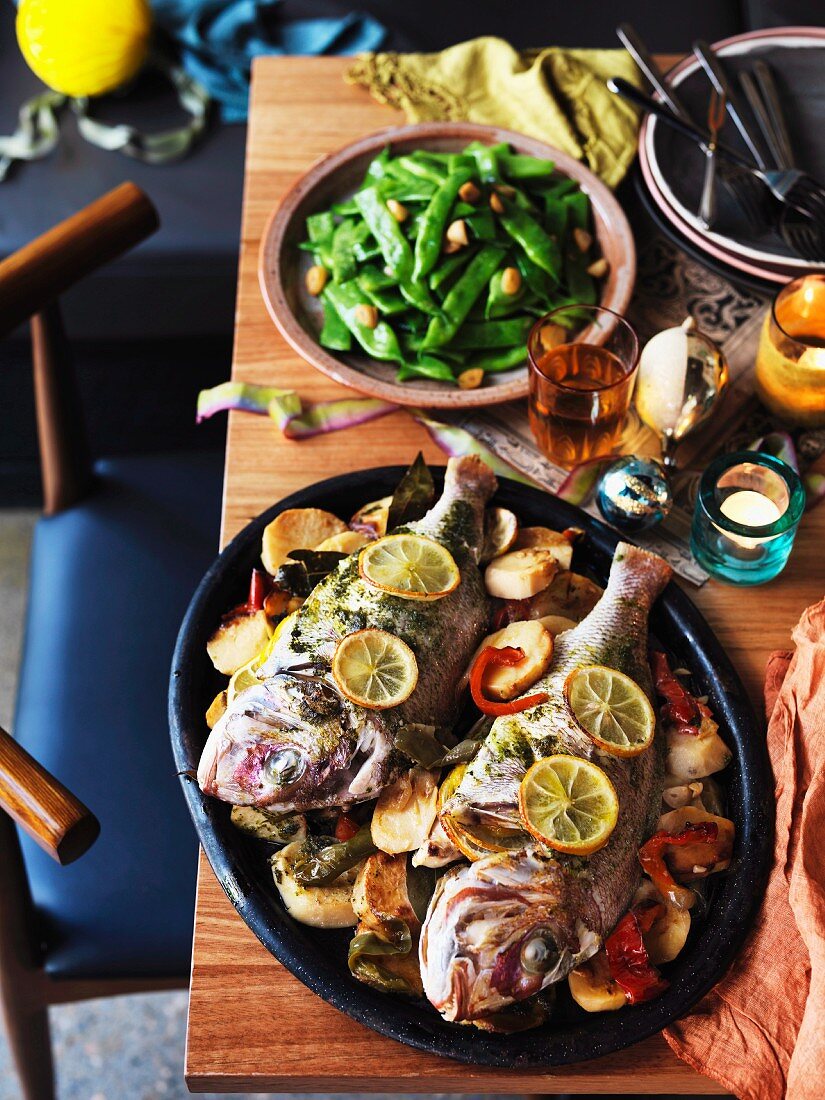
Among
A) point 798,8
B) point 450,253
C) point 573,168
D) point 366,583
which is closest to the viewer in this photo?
point 366,583

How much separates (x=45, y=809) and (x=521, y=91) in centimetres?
163

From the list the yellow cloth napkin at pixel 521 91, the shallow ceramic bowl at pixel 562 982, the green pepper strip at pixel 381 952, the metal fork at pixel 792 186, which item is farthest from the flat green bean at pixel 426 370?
the green pepper strip at pixel 381 952

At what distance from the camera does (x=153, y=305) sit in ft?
9.37

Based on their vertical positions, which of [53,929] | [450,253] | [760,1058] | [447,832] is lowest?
[53,929]

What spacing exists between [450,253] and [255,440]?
461 mm

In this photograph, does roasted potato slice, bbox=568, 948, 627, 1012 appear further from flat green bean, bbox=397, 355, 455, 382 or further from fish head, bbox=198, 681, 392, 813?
flat green bean, bbox=397, 355, 455, 382

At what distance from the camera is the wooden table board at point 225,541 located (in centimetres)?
124

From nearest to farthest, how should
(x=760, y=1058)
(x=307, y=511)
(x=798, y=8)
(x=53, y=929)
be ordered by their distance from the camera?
(x=760, y=1058)
(x=307, y=511)
(x=53, y=929)
(x=798, y=8)

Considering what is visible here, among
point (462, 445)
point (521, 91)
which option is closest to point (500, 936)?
point (462, 445)

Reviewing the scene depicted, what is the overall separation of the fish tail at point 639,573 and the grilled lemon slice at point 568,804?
307 millimetres

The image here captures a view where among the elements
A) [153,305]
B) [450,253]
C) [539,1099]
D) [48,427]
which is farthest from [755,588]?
[153,305]

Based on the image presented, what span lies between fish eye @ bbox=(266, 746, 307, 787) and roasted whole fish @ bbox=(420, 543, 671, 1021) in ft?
0.59

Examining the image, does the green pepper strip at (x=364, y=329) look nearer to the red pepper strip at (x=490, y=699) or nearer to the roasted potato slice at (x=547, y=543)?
the roasted potato slice at (x=547, y=543)

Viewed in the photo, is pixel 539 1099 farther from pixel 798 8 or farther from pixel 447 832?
pixel 798 8
